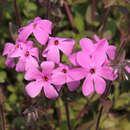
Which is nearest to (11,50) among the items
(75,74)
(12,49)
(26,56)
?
(12,49)

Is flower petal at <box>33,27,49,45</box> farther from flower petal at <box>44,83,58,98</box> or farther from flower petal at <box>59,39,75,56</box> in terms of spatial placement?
flower petal at <box>44,83,58,98</box>

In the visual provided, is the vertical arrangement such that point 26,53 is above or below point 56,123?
above

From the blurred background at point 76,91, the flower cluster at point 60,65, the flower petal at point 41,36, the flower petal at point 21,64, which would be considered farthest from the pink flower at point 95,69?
the blurred background at point 76,91

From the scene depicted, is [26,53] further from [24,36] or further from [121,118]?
[121,118]

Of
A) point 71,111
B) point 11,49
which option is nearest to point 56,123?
point 71,111

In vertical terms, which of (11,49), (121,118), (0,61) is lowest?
(121,118)

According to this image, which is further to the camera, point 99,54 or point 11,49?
point 11,49
